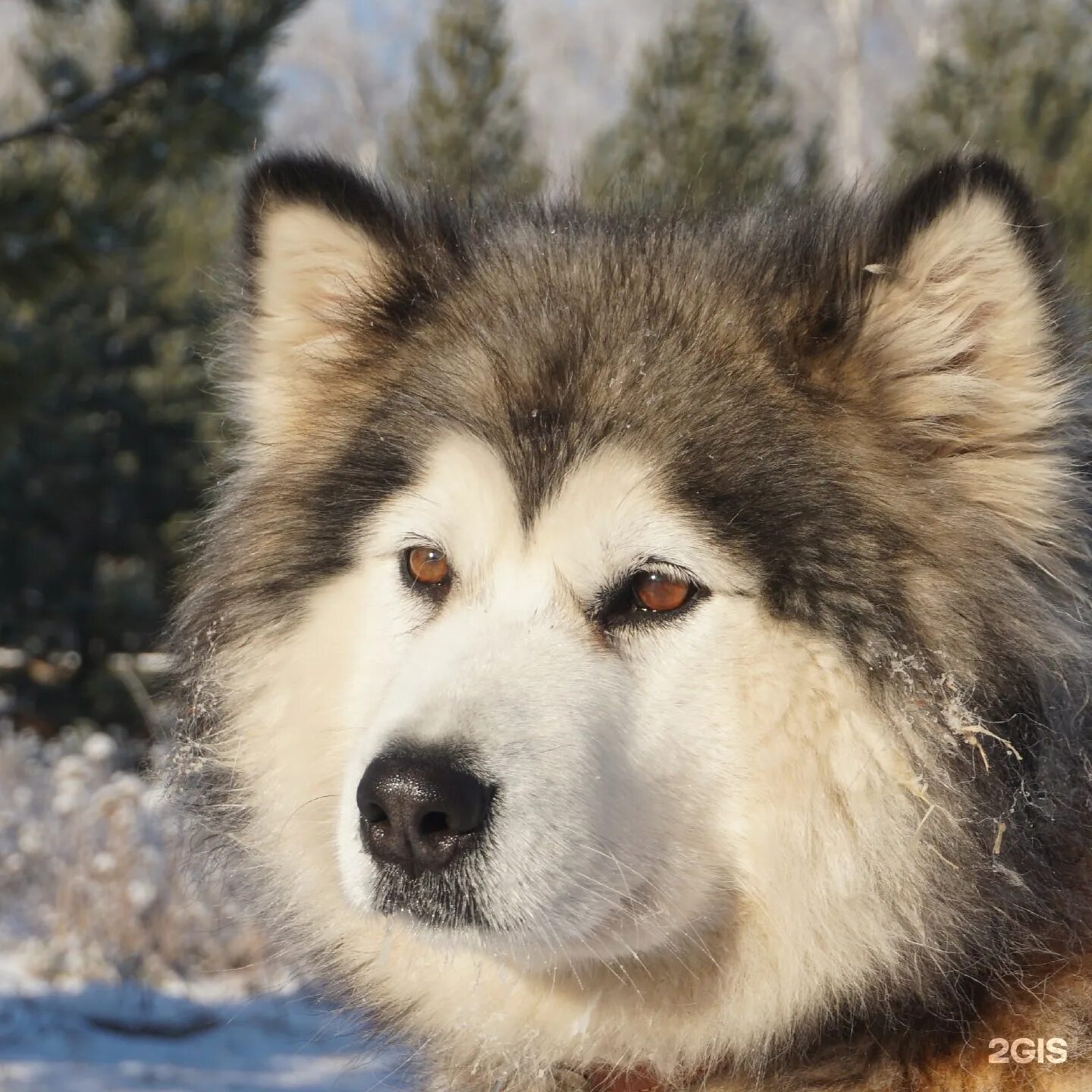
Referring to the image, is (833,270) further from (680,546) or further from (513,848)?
(513,848)

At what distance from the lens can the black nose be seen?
79.2 inches

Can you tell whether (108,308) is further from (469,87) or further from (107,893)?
(107,893)

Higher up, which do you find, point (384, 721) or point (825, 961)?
point (384, 721)

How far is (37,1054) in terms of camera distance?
186 inches

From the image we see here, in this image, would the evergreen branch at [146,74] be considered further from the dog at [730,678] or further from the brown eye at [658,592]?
the brown eye at [658,592]

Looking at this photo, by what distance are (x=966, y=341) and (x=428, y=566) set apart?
1.02 meters

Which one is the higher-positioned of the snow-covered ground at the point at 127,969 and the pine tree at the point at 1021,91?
the pine tree at the point at 1021,91

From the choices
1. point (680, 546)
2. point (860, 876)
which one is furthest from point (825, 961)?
point (680, 546)

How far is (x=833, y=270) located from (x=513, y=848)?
45.3 inches

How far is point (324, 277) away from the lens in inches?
111

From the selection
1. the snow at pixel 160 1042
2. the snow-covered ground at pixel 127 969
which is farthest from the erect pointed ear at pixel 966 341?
the snow at pixel 160 1042

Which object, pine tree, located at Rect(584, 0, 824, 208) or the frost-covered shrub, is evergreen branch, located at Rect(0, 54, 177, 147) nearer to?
the frost-covered shrub

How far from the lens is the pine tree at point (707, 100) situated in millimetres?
18453
